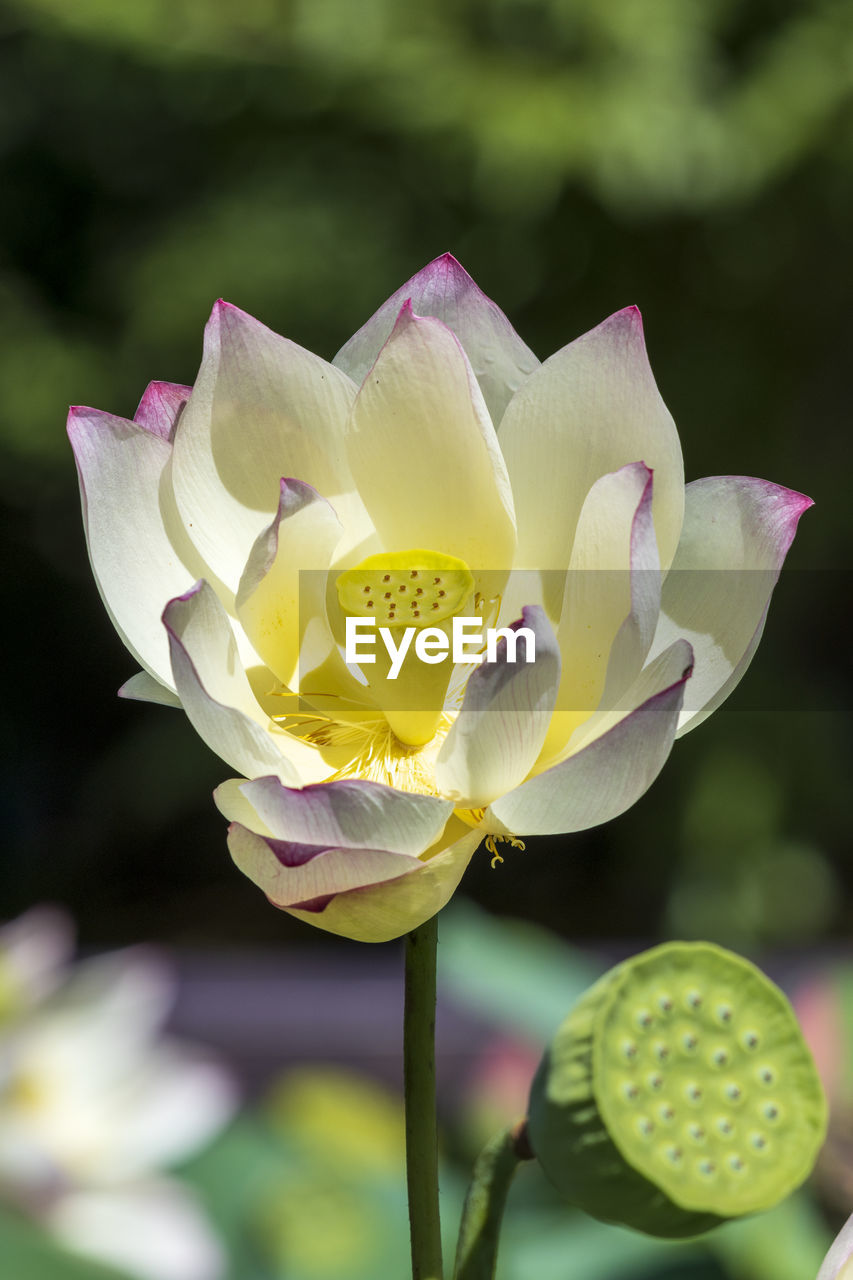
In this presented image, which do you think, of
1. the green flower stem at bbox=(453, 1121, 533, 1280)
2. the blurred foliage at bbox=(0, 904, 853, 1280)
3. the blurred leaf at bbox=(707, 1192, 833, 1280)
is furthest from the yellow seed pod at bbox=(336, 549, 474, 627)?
the blurred leaf at bbox=(707, 1192, 833, 1280)

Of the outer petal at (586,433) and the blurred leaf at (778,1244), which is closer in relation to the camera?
the outer petal at (586,433)

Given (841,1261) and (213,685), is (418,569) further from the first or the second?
(841,1261)

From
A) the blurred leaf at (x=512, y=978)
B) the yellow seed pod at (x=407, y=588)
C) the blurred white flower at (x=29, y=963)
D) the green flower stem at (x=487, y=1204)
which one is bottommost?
the blurred leaf at (x=512, y=978)

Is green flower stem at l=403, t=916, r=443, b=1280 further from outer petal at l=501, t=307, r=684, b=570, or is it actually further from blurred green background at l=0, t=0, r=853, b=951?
blurred green background at l=0, t=0, r=853, b=951

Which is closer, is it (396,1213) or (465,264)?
(396,1213)

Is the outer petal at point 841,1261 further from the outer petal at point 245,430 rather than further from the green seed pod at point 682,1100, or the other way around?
the outer petal at point 245,430

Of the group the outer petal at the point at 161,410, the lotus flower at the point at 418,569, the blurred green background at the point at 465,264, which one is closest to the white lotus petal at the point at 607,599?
the lotus flower at the point at 418,569

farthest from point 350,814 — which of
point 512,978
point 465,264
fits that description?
point 465,264
